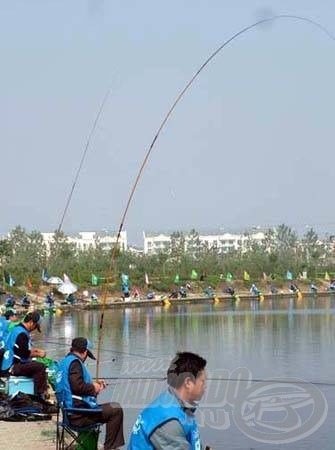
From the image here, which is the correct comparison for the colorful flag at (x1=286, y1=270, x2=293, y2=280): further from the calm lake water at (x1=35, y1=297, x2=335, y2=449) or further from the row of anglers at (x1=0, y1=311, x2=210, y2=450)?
the row of anglers at (x1=0, y1=311, x2=210, y2=450)

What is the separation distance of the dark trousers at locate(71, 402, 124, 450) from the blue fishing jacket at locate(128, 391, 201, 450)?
408cm

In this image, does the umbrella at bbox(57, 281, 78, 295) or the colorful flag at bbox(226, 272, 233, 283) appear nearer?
the umbrella at bbox(57, 281, 78, 295)

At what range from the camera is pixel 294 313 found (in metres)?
54.6

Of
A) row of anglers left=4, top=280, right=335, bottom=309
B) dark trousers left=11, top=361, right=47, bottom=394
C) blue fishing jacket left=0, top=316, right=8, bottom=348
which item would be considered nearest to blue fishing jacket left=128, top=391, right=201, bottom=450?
dark trousers left=11, top=361, right=47, bottom=394

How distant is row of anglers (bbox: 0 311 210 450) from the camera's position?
4.55 meters

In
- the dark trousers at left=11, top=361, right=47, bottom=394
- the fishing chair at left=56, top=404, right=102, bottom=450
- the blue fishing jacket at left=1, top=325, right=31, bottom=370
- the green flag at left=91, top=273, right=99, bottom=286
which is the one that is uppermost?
the green flag at left=91, top=273, right=99, bottom=286

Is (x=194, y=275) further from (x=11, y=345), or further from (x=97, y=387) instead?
(x=97, y=387)

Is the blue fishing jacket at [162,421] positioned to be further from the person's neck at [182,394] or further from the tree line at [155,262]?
the tree line at [155,262]

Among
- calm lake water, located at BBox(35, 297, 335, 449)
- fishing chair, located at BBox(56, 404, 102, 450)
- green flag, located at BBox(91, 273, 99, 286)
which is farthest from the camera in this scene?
green flag, located at BBox(91, 273, 99, 286)

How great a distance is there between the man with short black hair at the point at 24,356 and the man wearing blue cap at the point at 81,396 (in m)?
2.44

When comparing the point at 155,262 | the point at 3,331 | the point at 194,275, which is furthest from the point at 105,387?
the point at 155,262

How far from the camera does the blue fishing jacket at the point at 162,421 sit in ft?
14.9

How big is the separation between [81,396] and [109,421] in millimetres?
327

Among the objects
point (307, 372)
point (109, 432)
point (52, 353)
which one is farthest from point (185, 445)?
point (52, 353)
